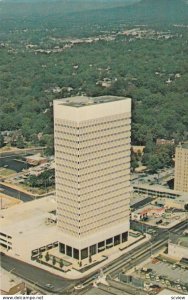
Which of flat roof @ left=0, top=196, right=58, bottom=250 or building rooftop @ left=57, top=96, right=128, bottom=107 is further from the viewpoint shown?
flat roof @ left=0, top=196, right=58, bottom=250

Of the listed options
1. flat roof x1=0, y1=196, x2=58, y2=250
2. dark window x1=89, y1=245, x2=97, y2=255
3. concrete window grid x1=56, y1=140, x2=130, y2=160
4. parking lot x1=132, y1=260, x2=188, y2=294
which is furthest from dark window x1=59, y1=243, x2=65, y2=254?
concrete window grid x1=56, y1=140, x2=130, y2=160

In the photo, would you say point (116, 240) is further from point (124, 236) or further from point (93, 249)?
point (93, 249)

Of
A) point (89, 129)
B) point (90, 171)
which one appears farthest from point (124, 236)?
point (89, 129)

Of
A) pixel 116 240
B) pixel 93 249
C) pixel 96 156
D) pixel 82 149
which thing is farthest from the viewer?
pixel 116 240

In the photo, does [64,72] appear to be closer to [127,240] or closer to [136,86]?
[136,86]

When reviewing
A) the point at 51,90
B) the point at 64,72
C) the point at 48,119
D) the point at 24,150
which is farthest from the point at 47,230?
the point at 64,72

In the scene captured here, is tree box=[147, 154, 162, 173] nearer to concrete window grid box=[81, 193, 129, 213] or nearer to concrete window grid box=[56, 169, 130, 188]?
concrete window grid box=[81, 193, 129, 213]
